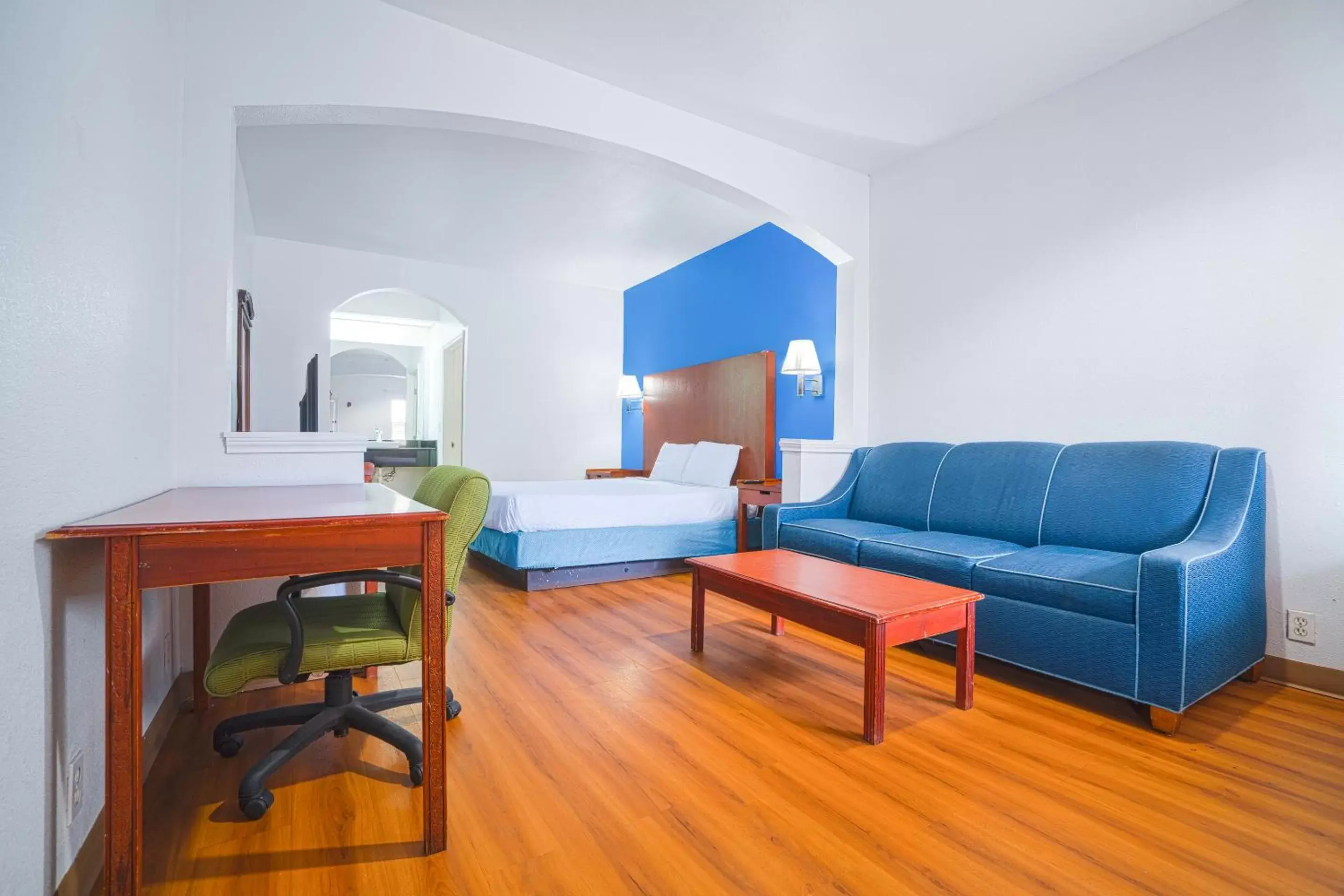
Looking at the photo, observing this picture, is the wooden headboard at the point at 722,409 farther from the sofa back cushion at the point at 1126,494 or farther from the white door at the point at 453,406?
the sofa back cushion at the point at 1126,494

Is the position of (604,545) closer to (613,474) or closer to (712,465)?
(712,465)

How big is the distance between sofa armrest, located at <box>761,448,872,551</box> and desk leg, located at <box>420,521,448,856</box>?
238cm

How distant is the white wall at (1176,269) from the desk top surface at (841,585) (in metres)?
1.32

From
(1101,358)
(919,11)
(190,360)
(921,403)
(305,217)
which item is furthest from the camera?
(305,217)

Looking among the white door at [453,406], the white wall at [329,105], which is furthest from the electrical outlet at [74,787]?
the white door at [453,406]

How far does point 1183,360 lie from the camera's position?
2799 millimetres

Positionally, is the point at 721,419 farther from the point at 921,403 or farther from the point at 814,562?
the point at 814,562

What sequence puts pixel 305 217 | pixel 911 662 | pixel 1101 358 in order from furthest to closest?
pixel 305 217 → pixel 1101 358 → pixel 911 662

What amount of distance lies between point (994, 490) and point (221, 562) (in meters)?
3.25

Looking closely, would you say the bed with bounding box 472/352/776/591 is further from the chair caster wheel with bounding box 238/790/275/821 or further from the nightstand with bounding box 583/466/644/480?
the chair caster wheel with bounding box 238/790/275/821

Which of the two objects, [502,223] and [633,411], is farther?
[633,411]

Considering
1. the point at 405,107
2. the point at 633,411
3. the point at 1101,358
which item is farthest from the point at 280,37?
the point at 633,411

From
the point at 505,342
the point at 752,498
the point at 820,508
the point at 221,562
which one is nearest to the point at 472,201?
the point at 505,342

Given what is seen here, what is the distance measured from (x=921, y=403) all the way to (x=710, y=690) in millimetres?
2426
